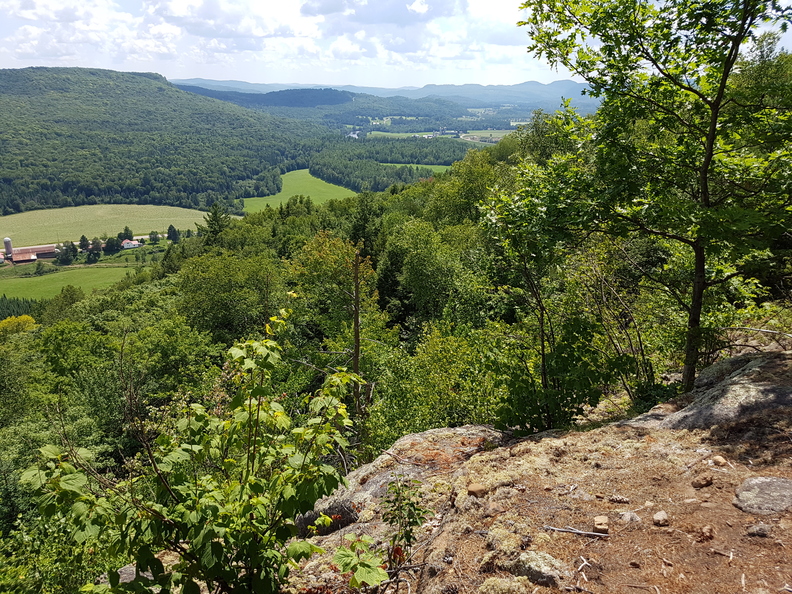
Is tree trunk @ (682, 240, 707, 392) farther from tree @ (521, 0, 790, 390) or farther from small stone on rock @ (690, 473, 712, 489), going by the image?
small stone on rock @ (690, 473, 712, 489)

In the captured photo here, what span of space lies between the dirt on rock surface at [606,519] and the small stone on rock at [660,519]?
11 millimetres

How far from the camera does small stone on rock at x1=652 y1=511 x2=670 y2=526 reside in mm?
4297

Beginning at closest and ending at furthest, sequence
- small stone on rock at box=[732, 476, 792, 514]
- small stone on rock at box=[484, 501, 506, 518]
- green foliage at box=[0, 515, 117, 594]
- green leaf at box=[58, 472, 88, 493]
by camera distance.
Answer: green leaf at box=[58, 472, 88, 493] < small stone on rock at box=[732, 476, 792, 514] < small stone on rock at box=[484, 501, 506, 518] < green foliage at box=[0, 515, 117, 594]

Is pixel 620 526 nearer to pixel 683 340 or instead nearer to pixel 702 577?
pixel 702 577

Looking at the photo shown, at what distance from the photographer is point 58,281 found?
134500 millimetres

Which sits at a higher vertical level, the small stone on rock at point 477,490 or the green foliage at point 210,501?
the green foliage at point 210,501

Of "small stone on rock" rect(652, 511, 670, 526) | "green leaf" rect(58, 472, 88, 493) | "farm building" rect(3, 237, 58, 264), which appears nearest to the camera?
"green leaf" rect(58, 472, 88, 493)

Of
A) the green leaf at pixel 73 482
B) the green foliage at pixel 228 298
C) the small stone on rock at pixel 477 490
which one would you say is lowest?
the green foliage at pixel 228 298

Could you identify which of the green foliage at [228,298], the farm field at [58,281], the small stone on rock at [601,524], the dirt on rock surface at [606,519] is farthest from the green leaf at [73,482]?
the farm field at [58,281]

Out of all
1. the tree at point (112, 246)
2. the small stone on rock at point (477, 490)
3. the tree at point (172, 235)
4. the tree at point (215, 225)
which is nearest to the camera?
the small stone on rock at point (477, 490)

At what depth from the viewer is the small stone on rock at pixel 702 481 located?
4746mm

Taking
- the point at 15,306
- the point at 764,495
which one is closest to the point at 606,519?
the point at 764,495

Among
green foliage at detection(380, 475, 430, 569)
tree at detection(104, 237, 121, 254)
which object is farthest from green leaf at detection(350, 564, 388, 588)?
tree at detection(104, 237, 121, 254)

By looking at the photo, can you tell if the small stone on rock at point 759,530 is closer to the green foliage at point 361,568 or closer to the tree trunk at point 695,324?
the green foliage at point 361,568
